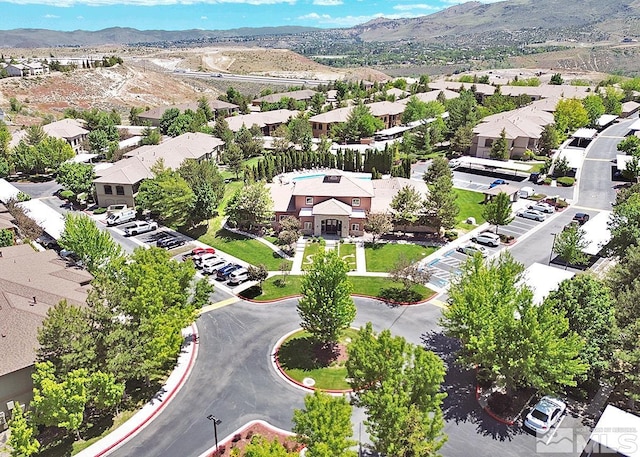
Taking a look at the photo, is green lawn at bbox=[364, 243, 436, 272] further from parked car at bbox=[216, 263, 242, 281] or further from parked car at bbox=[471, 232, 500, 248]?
parked car at bbox=[216, 263, 242, 281]

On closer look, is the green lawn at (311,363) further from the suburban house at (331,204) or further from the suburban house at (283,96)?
the suburban house at (283,96)

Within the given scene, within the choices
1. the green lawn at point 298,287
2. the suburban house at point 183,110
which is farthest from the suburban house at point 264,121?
the green lawn at point 298,287

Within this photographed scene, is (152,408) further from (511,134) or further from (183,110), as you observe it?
(183,110)

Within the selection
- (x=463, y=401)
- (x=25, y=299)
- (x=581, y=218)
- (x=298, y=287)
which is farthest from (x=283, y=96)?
(x=463, y=401)

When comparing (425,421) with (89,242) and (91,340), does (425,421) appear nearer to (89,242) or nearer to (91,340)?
(91,340)

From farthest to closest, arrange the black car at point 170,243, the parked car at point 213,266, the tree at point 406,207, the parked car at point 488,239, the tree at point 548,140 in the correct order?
the tree at point 548,140 < the tree at point 406,207 < the black car at point 170,243 < the parked car at point 488,239 < the parked car at point 213,266

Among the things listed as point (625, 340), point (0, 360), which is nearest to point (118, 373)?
point (0, 360)
